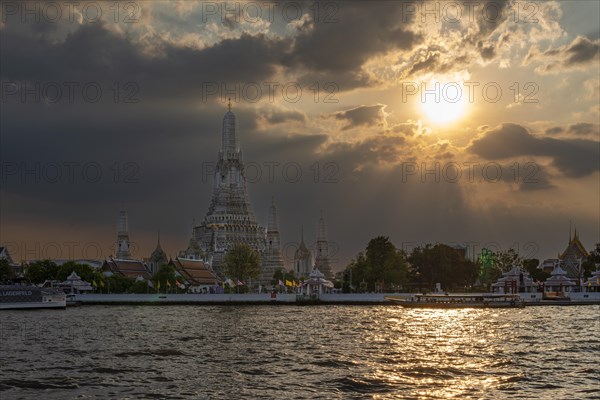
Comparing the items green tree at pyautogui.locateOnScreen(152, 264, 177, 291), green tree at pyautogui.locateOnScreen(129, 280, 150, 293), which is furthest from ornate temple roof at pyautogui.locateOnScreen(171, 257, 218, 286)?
green tree at pyautogui.locateOnScreen(129, 280, 150, 293)

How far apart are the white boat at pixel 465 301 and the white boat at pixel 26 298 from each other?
45021 millimetres

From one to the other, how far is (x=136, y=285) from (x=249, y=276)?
69.5ft

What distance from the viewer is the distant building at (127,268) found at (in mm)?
148375

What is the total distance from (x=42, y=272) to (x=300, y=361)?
329 feet

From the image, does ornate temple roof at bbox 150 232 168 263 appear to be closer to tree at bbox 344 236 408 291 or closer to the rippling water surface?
tree at bbox 344 236 408 291

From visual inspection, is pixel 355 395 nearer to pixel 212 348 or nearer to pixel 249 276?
pixel 212 348

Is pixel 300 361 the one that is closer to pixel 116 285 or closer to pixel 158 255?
pixel 116 285

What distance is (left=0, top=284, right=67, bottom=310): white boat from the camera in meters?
105

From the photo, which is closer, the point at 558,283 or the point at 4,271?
the point at 558,283

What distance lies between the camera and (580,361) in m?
42.2

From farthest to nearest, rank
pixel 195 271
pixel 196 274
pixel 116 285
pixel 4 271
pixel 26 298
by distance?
pixel 195 271 → pixel 196 274 → pixel 116 285 → pixel 4 271 → pixel 26 298

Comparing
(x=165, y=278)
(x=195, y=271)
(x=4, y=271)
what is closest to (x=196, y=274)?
(x=195, y=271)

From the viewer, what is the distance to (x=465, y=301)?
10844cm

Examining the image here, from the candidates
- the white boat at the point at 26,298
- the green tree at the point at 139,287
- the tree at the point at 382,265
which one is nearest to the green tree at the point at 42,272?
the green tree at the point at 139,287
